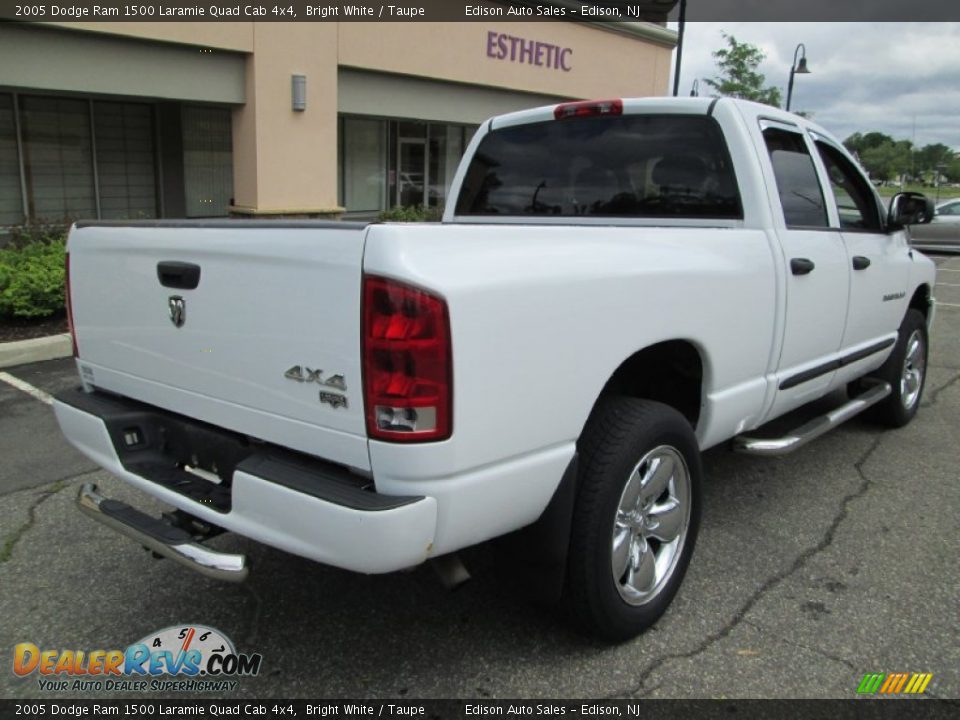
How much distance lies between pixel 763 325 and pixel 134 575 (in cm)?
289

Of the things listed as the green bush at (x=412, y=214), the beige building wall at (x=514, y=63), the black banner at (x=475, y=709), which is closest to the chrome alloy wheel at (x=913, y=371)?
the black banner at (x=475, y=709)

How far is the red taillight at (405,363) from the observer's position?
2.06m

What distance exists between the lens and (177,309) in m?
2.65

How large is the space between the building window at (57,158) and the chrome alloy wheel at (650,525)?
11114 millimetres

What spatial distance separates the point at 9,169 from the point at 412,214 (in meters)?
6.43

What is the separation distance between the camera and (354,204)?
16391 millimetres

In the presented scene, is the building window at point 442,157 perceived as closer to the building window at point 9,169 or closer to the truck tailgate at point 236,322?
the building window at point 9,169

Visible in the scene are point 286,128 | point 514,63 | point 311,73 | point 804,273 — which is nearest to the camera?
point 804,273

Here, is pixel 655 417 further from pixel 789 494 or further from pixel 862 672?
pixel 789 494

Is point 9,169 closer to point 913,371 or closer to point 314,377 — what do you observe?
point 314,377

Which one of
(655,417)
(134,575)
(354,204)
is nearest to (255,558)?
(134,575)

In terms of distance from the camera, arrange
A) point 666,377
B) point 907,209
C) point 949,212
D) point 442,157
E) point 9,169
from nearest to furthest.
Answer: point 666,377, point 907,209, point 9,169, point 442,157, point 949,212

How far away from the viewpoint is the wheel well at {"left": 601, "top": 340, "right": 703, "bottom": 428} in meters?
3.12

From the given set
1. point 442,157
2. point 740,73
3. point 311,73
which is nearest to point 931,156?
point 740,73
